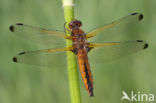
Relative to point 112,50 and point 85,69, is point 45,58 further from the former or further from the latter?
point 112,50

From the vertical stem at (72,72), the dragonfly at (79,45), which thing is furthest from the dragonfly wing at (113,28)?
the vertical stem at (72,72)

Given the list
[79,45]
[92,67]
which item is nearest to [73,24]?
[79,45]

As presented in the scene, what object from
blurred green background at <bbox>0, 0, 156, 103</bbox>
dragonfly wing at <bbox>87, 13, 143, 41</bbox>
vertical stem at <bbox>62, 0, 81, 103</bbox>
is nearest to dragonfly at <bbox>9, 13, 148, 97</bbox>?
dragonfly wing at <bbox>87, 13, 143, 41</bbox>

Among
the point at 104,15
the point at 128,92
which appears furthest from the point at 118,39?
the point at 128,92

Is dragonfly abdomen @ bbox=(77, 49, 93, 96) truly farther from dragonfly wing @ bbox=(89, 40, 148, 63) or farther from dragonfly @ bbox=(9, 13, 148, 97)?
dragonfly wing @ bbox=(89, 40, 148, 63)

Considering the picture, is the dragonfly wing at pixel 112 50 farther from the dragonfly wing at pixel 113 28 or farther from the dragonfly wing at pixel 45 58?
the dragonfly wing at pixel 45 58

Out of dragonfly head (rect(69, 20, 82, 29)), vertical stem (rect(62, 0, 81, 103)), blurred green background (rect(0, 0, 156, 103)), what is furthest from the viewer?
blurred green background (rect(0, 0, 156, 103))

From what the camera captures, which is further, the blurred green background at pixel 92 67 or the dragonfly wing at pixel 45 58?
the blurred green background at pixel 92 67
